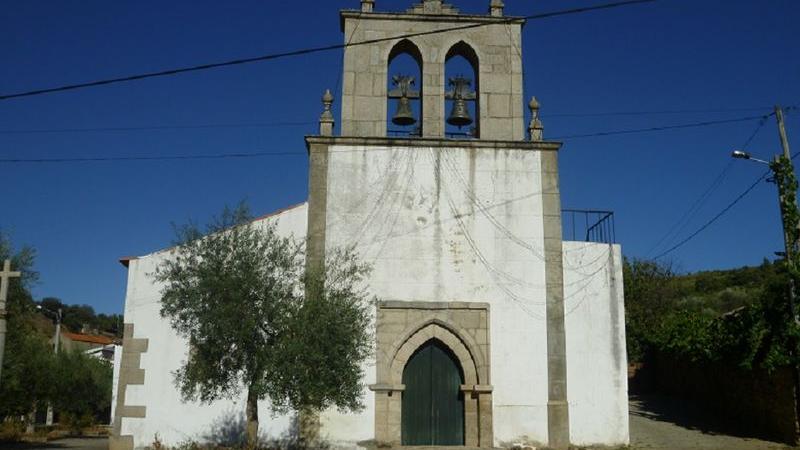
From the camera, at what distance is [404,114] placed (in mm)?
15008

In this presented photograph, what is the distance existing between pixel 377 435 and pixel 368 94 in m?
6.87

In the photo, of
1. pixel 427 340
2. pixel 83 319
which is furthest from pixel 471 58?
pixel 83 319

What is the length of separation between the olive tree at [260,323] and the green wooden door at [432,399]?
2.63 m

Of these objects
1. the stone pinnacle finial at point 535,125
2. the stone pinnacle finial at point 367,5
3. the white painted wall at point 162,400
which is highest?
the stone pinnacle finial at point 367,5

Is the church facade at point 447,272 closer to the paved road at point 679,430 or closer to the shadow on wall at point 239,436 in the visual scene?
the shadow on wall at point 239,436

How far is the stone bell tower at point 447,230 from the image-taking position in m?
13.8

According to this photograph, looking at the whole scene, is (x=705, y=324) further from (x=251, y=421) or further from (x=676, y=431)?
Answer: (x=251, y=421)

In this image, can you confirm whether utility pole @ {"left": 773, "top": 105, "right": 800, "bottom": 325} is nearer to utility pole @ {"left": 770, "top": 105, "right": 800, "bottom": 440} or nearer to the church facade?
utility pole @ {"left": 770, "top": 105, "right": 800, "bottom": 440}

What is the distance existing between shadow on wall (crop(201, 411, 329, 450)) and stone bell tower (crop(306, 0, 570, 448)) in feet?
2.10

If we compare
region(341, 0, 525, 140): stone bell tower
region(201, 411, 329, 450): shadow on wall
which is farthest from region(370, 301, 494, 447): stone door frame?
region(341, 0, 525, 140): stone bell tower

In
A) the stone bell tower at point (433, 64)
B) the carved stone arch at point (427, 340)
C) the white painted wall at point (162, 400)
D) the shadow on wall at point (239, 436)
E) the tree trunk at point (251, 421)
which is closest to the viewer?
the tree trunk at point (251, 421)

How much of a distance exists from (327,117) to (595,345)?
718 centimetres

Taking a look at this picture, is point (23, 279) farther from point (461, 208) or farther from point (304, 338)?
point (461, 208)

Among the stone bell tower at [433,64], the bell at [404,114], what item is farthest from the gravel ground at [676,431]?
the bell at [404,114]
